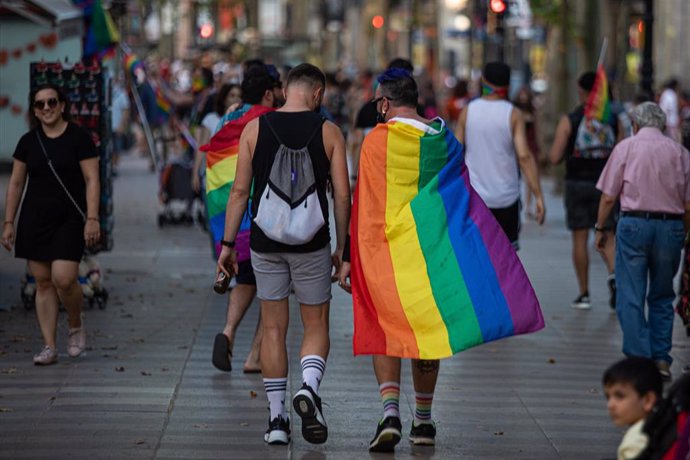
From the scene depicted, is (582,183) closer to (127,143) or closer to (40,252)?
(40,252)

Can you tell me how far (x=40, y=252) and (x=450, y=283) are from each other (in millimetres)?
3370

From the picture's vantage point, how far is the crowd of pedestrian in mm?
7523

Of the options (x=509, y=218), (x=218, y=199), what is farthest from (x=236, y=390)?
(x=509, y=218)

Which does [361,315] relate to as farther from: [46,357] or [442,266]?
[46,357]

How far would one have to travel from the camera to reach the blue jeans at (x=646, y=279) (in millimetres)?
9656

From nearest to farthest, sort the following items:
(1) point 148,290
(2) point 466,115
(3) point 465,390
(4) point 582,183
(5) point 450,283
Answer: (5) point 450,283, (3) point 465,390, (2) point 466,115, (4) point 582,183, (1) point 148,290

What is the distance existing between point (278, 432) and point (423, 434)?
71 cm

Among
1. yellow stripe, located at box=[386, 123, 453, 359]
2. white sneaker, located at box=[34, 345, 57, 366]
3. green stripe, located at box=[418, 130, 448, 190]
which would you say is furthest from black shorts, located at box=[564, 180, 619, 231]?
yellow stripe, located at box=[386, 123, 453, 359]

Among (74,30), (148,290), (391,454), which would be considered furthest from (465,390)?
(74,30)

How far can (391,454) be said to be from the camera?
7609mm

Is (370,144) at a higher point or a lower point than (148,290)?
higher

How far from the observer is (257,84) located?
9.70m

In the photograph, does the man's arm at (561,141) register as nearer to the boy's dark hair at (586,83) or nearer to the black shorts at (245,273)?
the boy's dark hair at (586,83)

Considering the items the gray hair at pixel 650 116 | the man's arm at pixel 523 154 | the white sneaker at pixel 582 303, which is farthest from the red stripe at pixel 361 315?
the white sneaker at pixel 582 303
